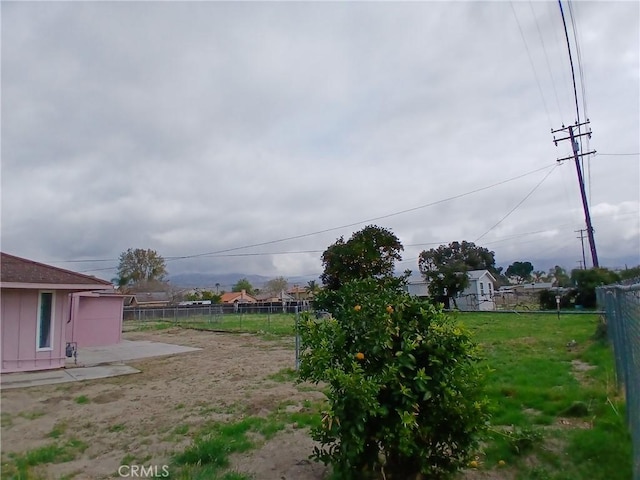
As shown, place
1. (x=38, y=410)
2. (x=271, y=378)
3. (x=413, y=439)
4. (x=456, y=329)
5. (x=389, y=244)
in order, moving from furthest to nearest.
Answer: (x=389, y=244) → (x=271, y=378) → (x=38, y=410) → (x=456, y=329) → (x=413, y=439)

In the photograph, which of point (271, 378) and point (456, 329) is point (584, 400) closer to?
point (456, 329)

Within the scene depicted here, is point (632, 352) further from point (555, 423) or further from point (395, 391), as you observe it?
point (395, 391)

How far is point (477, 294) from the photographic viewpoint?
1267 inches

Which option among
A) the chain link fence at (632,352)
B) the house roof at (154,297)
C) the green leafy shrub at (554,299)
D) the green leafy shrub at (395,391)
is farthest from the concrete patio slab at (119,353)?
the house roof at (154,297)

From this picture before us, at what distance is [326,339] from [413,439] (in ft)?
3.10

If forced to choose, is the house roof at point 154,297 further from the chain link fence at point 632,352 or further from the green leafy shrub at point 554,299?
the chain link fence at point 632,352

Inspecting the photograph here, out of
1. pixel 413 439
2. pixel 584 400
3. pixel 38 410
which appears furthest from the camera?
pixel 38 410

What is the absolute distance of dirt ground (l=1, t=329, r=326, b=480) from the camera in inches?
162

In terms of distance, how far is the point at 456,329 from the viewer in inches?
128

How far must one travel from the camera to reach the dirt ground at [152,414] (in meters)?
4.11

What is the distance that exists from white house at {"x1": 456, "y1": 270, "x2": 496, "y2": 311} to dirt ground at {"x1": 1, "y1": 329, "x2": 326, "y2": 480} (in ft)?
81.5

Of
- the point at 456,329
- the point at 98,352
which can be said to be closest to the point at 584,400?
the point at 456,329

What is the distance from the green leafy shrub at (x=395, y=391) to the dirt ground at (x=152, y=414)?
2.82 feet

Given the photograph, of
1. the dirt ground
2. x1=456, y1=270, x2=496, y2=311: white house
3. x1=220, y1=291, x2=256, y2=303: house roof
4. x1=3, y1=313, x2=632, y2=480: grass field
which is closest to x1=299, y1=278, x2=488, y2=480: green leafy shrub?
x1=3, y1=313, x2=632, y2=480: grass field
